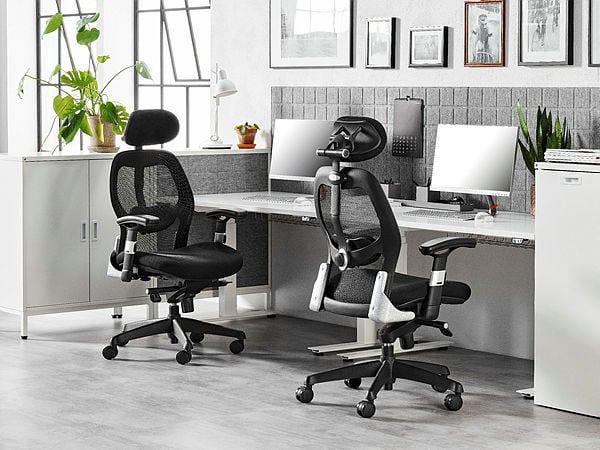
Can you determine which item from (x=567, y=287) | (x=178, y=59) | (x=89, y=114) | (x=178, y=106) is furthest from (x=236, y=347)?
(x=178, y=59)

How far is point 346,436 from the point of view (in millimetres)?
Result: 4121

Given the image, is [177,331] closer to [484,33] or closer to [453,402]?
[453,402]

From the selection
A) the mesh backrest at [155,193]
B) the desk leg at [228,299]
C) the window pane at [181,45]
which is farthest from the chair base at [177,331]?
the window pane at [181,45]

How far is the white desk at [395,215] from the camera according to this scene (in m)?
4.78

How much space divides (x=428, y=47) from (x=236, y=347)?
1.66 metres

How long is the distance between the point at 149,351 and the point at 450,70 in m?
1.89

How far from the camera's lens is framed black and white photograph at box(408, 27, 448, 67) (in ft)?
18.7

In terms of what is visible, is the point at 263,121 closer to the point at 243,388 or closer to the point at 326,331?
the point at 326,331

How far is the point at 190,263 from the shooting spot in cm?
537

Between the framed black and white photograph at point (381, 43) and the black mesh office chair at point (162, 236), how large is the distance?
105cm

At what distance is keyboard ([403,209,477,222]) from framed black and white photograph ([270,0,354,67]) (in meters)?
1.16

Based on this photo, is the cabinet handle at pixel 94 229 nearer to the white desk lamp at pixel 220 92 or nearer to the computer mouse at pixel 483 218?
the white desk lamp at pixel 220 92

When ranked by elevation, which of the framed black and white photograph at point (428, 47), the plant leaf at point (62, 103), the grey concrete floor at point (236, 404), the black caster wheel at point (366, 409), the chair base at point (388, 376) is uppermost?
the framed black and white photograph at point (428, 47)

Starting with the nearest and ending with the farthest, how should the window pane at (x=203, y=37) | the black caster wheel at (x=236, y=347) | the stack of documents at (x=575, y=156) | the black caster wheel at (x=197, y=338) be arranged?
the stack of documents at (x=575, y=156) < the black caster wheel at (x=236, y=347) < the black caster wheel at (x=197, y=338) < the window pane at (x=203, y=37)
